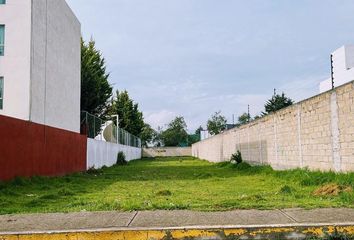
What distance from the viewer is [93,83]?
39.0 m

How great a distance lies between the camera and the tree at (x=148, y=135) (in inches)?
3410

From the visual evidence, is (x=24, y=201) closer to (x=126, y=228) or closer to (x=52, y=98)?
(x=126, y=228)

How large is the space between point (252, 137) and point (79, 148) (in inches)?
347

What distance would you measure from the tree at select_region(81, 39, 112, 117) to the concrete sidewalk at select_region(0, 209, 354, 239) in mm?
31539

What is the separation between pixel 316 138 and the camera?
42.9 feet

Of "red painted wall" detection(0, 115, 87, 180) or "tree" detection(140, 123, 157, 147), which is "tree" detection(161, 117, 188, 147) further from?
"red painted wall" detection(0, 115, 87, 180)

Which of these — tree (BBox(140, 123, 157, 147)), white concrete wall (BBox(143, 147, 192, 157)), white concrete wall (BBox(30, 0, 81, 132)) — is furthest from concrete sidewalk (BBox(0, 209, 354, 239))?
tree (BBox(140, 123, 157, 147))

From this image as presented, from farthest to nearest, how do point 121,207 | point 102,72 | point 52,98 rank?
1. point 102,72
2. point 52,98
3. point 121,207

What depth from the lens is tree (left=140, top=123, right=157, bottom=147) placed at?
284 ft

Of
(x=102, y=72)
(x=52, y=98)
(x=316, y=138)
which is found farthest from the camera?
(x=102, y=72)

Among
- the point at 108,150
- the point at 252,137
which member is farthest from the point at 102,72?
the point at 252,137

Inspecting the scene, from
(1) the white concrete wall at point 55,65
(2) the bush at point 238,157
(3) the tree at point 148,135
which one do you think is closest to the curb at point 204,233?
(1) the white concrete wall at point 55,65

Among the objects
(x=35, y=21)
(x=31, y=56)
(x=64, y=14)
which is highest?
(x=64, y=14)

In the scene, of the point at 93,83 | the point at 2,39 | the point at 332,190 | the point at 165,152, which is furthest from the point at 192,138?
the point at 332,190
